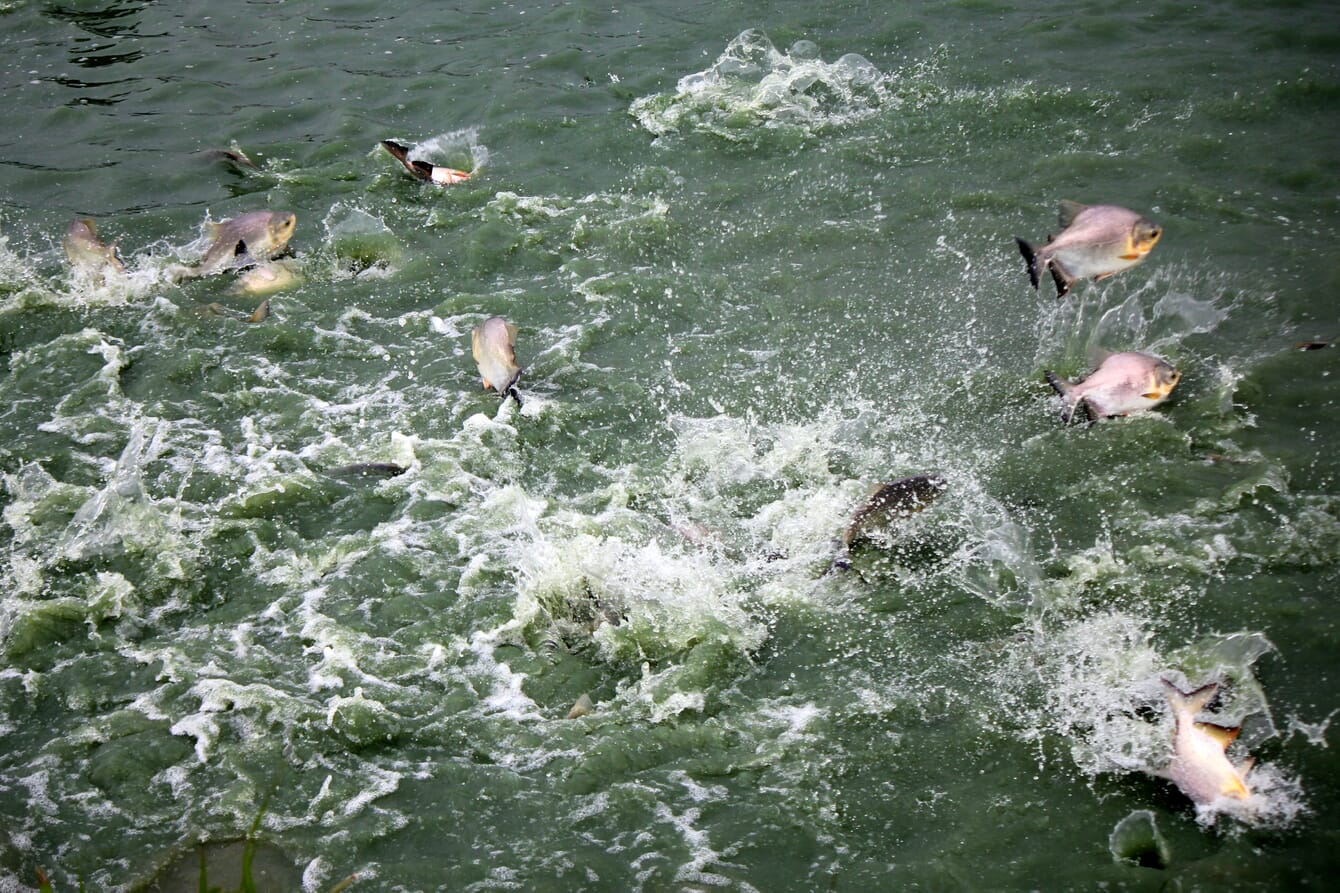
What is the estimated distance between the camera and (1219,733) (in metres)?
3.41

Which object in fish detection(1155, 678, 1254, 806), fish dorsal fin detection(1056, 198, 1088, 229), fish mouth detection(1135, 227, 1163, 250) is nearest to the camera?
fish detection(1155, 678, 1254, 806)

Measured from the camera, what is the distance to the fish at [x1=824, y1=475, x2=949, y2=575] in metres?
4.59

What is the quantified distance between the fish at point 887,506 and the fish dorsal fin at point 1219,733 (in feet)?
4.91

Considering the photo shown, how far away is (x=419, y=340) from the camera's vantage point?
6488 mm

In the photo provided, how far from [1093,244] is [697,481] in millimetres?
2053

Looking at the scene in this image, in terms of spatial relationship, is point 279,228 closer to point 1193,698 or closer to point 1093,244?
point 1093,244

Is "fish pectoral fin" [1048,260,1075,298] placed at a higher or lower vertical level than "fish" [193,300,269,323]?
higher

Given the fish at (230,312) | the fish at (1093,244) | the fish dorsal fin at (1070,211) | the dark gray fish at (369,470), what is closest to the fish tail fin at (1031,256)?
the fish at (1093,244)

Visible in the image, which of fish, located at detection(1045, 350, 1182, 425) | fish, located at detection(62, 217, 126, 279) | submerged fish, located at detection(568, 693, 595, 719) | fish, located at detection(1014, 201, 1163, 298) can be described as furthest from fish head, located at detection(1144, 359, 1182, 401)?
fish, located at detection(62, 217, 126, 279)

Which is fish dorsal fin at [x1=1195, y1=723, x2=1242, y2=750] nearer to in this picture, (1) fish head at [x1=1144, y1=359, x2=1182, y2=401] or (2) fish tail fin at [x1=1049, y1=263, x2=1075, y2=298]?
(1) fish head at [x1=1144, y1=359, x2=1182, y2=401]

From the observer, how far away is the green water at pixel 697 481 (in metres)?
3.63

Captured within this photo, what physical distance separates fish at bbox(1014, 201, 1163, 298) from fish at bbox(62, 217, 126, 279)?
18.4 ft

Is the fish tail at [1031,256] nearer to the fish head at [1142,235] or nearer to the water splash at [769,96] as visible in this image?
the fish head at [1142,235]

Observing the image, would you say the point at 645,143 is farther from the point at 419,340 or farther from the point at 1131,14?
the point at 1131,14
